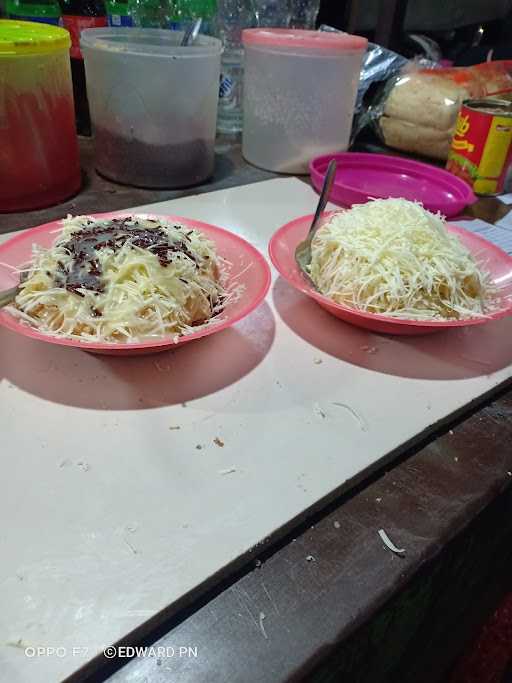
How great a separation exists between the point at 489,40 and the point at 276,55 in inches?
75.8

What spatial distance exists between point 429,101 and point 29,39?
96cm

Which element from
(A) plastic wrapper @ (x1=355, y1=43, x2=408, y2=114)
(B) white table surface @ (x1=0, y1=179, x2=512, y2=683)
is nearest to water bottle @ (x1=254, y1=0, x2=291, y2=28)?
(A) plastic wrapper @ (x1=355, y1=43, x2=408, y2=114)

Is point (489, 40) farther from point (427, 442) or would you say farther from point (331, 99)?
point (427, 442)

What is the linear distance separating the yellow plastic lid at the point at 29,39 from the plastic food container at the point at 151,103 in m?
0.13

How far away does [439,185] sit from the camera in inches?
47.1

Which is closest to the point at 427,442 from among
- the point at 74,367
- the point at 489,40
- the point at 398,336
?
the point at 398,336

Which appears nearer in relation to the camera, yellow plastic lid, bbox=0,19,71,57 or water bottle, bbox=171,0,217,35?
yellow plastic lid, bbox=0,19,71,57

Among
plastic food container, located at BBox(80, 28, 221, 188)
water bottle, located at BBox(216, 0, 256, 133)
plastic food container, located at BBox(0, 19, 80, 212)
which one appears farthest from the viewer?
water bottle, located at BBox(216, 0, 256, 133)

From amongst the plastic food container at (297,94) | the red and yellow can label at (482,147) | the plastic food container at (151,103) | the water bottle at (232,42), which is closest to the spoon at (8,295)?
the plastic food container at (151,103)

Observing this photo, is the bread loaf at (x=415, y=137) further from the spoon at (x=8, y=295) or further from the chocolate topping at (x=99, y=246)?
the spoon at (x=8, y=295)

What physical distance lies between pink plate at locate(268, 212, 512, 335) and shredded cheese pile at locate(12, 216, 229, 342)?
0.39ft

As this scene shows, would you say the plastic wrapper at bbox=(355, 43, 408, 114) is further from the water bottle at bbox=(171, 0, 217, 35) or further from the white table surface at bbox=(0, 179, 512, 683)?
the white table surface at bbox=(0, 179, 512, 683)

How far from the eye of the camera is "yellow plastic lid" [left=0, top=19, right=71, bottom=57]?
0.87 m

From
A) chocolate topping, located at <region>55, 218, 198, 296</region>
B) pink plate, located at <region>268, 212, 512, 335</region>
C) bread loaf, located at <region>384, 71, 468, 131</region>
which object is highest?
bread loaf, located at <region>384, 71, 468, 131</region>
